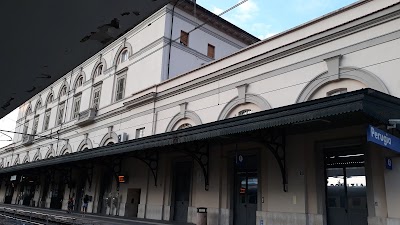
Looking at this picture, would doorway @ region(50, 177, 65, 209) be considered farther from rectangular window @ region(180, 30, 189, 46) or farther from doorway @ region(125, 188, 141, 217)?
rectangular window @ region(180, 30, 189, 46)

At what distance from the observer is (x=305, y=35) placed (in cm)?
1430

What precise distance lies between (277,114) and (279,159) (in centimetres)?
278

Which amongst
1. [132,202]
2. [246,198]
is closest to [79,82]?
[132,202]

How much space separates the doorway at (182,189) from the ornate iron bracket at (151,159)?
1.28 metres

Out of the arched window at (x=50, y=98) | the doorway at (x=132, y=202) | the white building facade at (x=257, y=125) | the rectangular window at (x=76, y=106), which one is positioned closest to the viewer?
the white building facade at (x=257, y=125)

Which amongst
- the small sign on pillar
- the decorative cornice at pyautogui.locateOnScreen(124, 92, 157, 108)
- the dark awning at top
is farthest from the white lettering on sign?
the decorative cornice at pyautogui.locateOnScreen(124, 92, 157, 108)

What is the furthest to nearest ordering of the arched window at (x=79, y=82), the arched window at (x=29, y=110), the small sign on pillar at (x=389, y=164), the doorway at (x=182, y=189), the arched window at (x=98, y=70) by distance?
1. the arched window at (x=29, y=110)
2. the arched window at (x=79, y=82)
3. the arched window at (x=98, y=70)
4. the doorway at (x=182, y=189)
5. the small sign on pillar at (x=389, y=164)

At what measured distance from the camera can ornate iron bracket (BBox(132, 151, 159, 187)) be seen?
18.6m

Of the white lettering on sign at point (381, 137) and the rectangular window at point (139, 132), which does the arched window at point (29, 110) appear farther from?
the white lettering on sign at point (381, 137)

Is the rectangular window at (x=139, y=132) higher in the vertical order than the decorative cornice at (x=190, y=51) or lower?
lower

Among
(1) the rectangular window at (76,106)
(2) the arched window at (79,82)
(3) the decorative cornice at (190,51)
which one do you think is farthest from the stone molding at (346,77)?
(2) the arched window at (79,82)

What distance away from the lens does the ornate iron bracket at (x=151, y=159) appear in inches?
731

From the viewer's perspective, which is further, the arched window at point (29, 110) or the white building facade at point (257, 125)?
the arched window at point (29, 110)

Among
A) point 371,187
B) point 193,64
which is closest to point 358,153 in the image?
point 371,187
